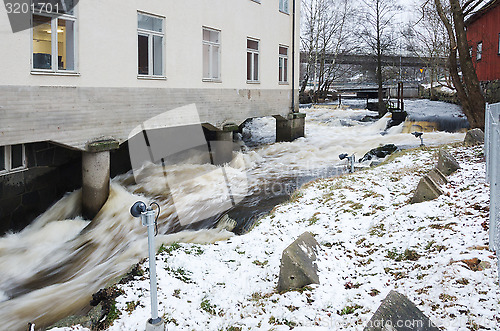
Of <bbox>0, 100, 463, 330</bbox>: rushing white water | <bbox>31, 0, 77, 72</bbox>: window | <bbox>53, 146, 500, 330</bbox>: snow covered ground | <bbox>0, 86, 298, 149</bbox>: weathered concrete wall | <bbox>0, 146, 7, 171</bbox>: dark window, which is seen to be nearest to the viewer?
<bbox>53, 146, 500, 330</bbox>: snow covered ground

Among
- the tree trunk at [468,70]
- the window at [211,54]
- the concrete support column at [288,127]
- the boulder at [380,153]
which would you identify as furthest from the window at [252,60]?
the tree trunk at [468,70]

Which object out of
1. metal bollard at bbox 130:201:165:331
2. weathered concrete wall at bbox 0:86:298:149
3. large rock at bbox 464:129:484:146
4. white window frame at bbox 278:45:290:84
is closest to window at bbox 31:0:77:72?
weathered concrete wall at bbox 0:86:298:149

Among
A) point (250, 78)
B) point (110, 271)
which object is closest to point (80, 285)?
point (110, 271)

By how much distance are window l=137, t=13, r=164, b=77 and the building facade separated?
0.03 metres

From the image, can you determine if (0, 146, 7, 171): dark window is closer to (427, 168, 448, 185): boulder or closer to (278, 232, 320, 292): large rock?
(278, 232, 320, 292): large rock

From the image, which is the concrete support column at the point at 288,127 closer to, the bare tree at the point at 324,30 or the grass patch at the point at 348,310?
the grass patch at the point at 348,310

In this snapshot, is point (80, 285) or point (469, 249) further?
point (80, 285)

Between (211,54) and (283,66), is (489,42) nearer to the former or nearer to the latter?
(283,66)

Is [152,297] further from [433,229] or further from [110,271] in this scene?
[433,229]

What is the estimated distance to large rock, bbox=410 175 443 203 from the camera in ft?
24.6

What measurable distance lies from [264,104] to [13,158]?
33.8ft

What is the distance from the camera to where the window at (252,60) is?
16.9 metres

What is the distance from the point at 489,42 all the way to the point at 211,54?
19.8m

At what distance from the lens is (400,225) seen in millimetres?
6852
